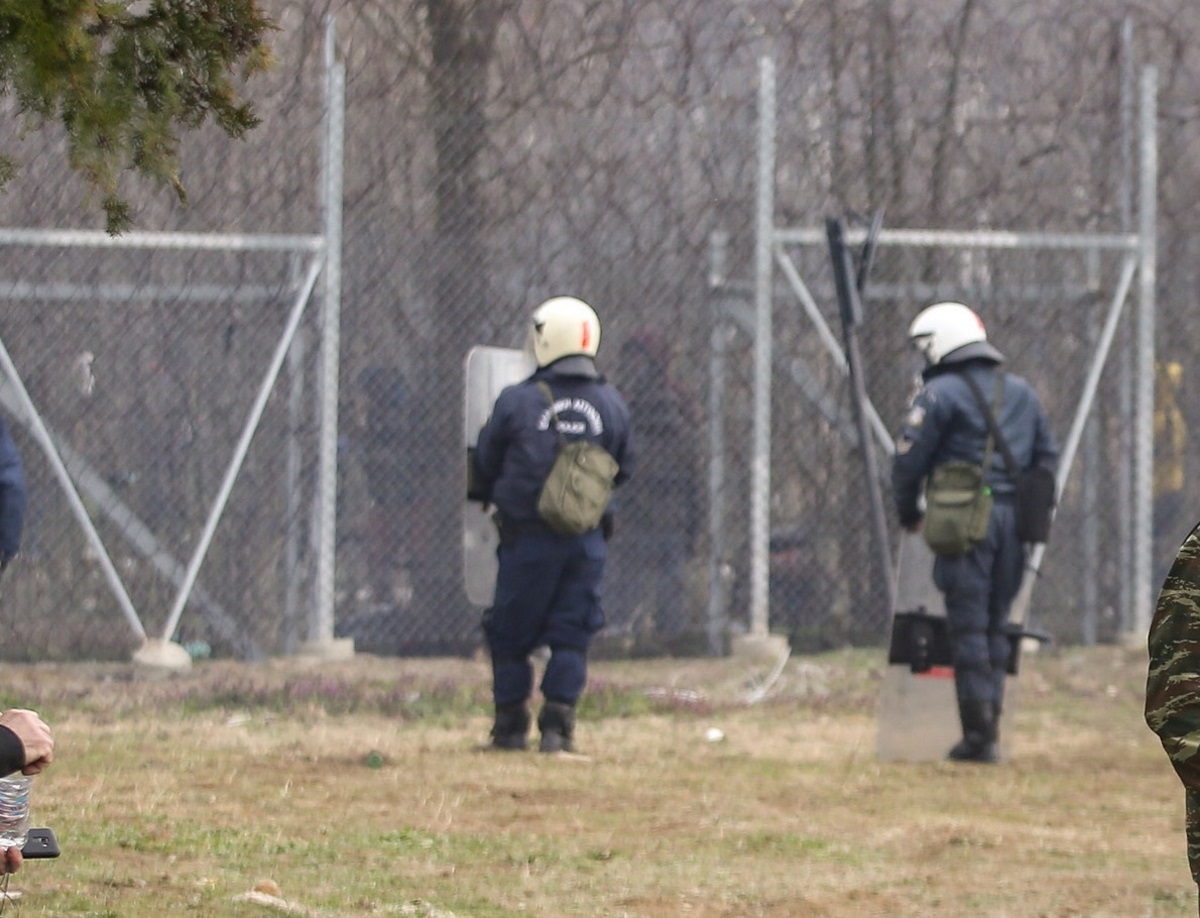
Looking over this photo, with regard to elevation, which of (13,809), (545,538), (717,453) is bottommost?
(13,809)

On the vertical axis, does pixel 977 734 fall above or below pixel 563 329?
below

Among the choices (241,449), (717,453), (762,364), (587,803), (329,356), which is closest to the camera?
(587,803)

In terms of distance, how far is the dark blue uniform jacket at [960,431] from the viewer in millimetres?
8898

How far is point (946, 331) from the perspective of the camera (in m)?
8.98

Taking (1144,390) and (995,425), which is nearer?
(995,425)

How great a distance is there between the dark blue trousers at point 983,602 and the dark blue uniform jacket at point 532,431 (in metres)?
1.50

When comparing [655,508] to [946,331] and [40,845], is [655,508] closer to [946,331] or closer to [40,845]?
[946,331]

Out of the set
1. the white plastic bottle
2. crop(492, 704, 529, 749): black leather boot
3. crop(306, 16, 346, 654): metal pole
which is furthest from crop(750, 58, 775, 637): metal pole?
the white plastic bottle

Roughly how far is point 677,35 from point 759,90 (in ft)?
2.02

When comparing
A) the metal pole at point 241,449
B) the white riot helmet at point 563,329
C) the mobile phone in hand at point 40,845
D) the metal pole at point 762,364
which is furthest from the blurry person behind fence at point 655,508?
the mobile phone in hand at point 40,845

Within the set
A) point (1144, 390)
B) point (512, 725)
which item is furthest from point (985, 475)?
point (1144, 390)

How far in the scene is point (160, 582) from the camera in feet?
35.8

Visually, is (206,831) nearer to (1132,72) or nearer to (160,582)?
(160,582)

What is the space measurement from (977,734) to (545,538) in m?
1.96
